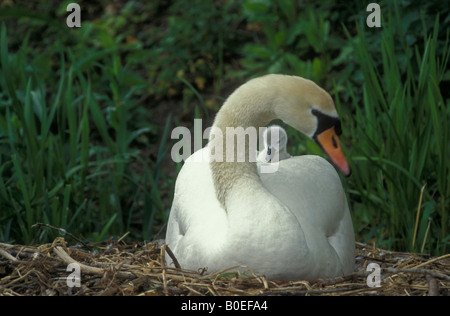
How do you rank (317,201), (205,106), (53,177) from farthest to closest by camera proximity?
1. (53,177)
2. (205,106)
3. (317,201)

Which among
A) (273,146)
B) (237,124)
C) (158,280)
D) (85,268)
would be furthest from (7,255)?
(273,146)

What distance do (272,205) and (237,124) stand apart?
47 cm

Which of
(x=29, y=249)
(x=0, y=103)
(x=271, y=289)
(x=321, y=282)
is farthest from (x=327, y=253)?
(x=0, y=103)

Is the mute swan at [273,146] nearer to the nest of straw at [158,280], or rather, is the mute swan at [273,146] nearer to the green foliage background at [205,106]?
the green foliage background at [205,106]

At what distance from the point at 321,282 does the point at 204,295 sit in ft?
1.81

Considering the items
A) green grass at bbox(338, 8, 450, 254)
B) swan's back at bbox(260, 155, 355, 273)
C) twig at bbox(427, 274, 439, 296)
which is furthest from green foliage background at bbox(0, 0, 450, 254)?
twig at bbox(427, 274, 439, 296)

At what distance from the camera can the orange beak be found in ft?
11.3

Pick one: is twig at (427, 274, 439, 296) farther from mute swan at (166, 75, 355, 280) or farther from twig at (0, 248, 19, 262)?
twig at (0, 248, 19, 262)

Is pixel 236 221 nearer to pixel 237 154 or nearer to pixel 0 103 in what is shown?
pixel 237 154

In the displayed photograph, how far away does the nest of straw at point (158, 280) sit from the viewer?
124 inches

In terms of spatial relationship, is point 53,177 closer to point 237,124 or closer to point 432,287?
point 237,124

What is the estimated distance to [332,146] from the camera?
3.45 metres

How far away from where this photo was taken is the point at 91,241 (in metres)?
4.62

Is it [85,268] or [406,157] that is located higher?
[406,157]
